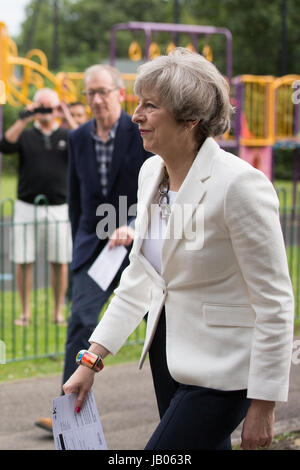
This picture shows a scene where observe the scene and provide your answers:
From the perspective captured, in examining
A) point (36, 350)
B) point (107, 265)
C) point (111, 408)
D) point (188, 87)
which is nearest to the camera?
point (188, 87)

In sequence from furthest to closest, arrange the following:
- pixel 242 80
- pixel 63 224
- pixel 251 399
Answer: pixel 242 80 → pixel 63 224 → pixel 251 399

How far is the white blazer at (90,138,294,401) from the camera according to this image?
231 centimetres

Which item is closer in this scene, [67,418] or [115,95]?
[67,418]

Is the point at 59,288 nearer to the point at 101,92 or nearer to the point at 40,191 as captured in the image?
the point at 40,191

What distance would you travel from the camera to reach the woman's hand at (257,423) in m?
2.34

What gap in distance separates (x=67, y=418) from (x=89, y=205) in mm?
2173

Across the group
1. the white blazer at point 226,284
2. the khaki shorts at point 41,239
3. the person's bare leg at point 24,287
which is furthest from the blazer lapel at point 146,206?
the person's bare leg at point 24,287

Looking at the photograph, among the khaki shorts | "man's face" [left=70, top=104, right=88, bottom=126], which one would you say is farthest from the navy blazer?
"man's face" [left=70, top=104, right=88, bottom=126]

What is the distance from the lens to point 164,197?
2625mm

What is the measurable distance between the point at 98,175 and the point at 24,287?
3316mm

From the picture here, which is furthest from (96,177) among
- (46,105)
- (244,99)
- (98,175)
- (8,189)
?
(8,189)

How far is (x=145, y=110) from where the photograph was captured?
2.48m
